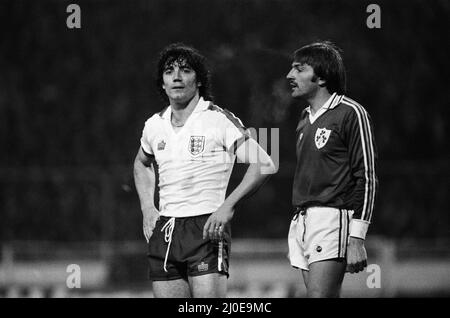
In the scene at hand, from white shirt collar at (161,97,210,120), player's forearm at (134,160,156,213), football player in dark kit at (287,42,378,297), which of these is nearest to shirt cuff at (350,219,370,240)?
football player in dark kit at (287,42,378,297)

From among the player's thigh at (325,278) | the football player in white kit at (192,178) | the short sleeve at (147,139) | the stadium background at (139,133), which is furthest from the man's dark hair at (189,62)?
the stadium background at (139,133)

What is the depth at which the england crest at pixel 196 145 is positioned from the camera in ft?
14.7

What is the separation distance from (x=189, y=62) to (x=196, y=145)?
0.45 meters

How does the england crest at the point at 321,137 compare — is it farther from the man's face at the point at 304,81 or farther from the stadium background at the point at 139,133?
the stadium background at the point at 139,133

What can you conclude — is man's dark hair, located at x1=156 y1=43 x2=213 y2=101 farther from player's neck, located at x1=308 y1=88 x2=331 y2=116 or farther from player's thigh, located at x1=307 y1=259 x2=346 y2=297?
player's thigh, located at x1=307 y1=259 x2=346 y2=297

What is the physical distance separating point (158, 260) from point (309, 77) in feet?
3.97

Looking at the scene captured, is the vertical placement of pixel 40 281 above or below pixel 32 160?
below

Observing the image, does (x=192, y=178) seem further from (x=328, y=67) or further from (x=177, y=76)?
(x=328, y=67)

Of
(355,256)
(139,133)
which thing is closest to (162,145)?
(355,256)

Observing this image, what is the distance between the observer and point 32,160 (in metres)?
14.1

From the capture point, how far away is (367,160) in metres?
4.26
